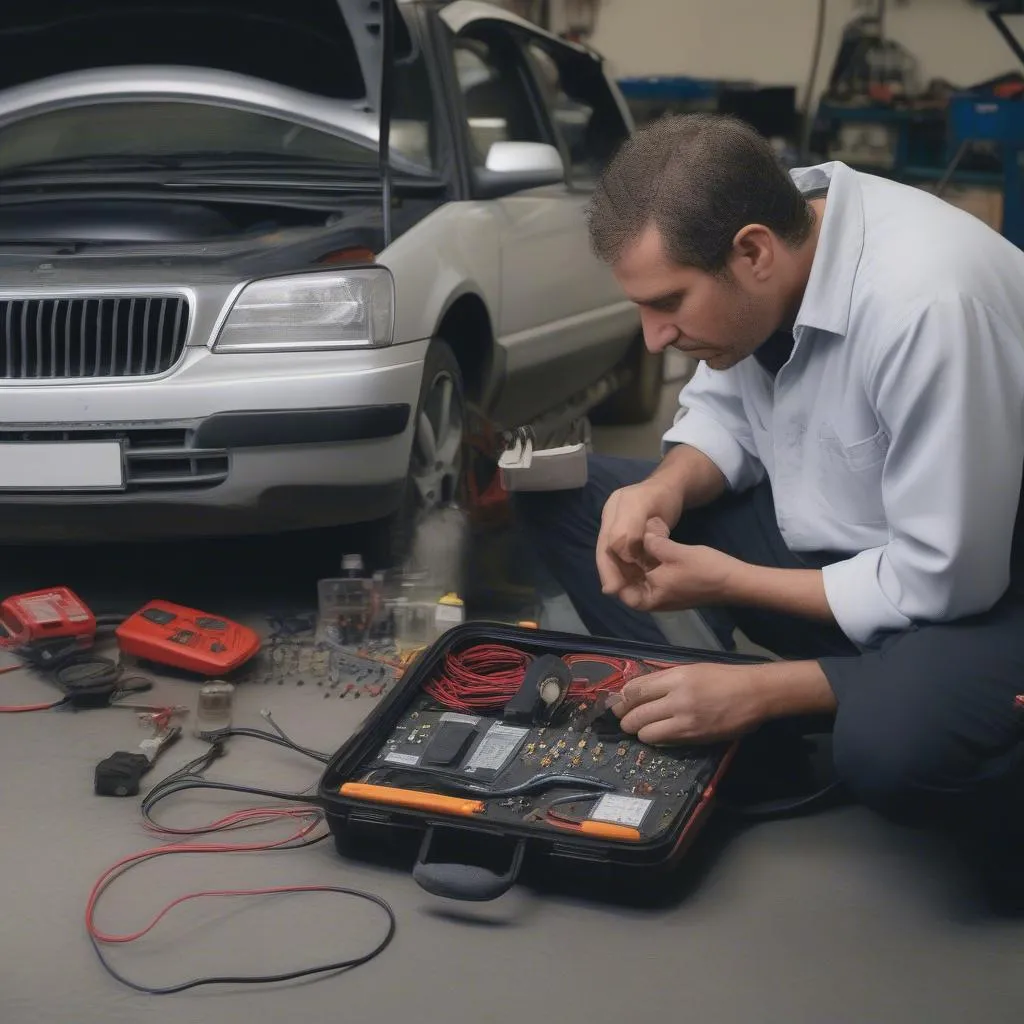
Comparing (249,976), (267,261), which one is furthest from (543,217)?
(249,976)

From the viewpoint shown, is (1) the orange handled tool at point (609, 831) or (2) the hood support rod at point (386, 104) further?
(2) the hood support rod at point (386, 104)

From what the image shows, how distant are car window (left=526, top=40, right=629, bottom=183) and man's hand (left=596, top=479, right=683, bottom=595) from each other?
2421 millimetres

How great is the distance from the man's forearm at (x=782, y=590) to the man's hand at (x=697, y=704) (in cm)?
12

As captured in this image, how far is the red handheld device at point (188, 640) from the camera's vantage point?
280 cm

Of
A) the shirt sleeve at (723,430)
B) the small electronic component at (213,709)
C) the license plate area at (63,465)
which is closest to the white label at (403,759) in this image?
the small electronic component at (213,709)

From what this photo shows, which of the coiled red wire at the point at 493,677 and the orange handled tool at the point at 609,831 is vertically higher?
the orange handled tool at the point at 609,831

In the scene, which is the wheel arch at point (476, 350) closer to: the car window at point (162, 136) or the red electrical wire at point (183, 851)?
the car window at point (162, 136)

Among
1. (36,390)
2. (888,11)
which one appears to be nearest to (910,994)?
(36,390)

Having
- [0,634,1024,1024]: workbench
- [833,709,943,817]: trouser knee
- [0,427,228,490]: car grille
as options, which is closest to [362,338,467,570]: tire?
[0,427,228,490]: car grille

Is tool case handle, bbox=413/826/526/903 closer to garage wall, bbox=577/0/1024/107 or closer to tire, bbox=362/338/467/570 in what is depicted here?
tire, bbox=362/338/467/570

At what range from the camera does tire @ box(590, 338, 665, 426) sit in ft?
16.7

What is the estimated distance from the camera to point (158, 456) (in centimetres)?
286

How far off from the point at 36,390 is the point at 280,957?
142 cm

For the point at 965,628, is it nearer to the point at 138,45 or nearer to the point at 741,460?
the point at 741,460
